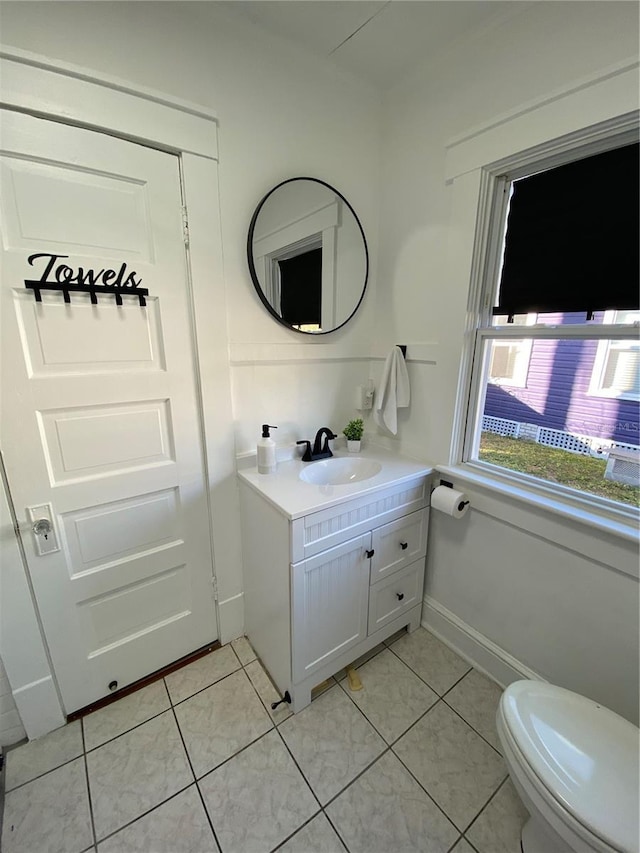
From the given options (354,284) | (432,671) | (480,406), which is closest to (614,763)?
(432,671)

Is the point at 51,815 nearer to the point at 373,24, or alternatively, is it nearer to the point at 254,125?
the point at 254,125

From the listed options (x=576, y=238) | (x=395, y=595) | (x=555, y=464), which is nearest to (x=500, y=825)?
(x=395, y=595)

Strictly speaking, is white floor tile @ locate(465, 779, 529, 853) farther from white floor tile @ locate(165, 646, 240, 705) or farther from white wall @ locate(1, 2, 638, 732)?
white floor tile @ locate(165, 646, 240, 705)

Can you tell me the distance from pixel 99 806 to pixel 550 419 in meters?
2.03

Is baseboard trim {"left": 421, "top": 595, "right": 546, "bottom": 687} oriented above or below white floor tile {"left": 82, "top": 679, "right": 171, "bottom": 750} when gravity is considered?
above

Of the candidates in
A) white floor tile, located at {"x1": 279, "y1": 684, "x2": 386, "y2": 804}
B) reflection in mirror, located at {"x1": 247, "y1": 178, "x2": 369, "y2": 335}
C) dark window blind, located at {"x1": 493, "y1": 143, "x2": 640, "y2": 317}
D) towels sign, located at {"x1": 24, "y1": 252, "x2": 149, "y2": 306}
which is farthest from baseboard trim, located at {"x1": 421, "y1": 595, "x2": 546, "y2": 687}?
towels sign, located at {"x1": 24, "y1": 252, "x2": 149, "y2": 306}

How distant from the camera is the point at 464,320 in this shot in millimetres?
1434

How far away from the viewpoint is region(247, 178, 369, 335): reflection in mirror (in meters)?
1.45

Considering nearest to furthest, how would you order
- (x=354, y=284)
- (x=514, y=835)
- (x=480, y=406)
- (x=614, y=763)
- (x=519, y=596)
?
1. (x=614, y=763)
2. (x=514, y=835)
3. (x=519, y=596)
4. (x=480, y=406)
5. (x=354, y=284)

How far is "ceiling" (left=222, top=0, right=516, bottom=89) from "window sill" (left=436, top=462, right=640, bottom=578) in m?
1.65

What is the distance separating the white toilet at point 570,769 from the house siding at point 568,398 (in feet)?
2.74

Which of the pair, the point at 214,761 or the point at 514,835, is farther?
the point at 214,761

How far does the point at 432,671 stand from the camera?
157cm

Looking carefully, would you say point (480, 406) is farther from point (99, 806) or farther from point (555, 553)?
point (99, 806)
